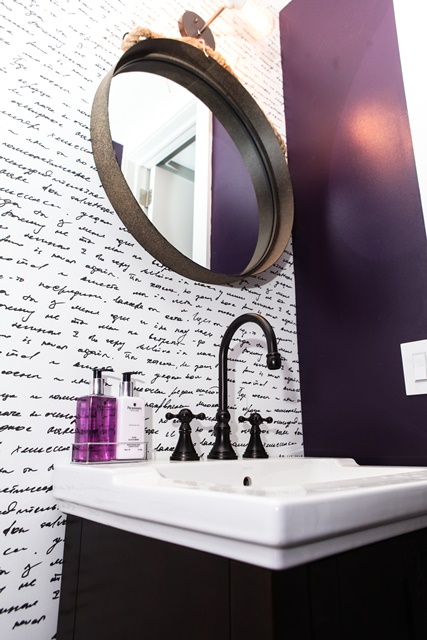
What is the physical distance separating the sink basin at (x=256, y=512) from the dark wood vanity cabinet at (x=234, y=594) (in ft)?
0.10

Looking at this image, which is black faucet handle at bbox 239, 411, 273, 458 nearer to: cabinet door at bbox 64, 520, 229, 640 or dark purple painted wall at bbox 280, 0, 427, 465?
dark purple painted wall at bbox 280, 0, 427, 465

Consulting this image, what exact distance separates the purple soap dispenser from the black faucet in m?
0.24

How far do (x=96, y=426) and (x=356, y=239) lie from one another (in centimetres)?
82

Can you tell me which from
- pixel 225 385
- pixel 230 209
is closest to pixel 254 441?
pixel 225 385

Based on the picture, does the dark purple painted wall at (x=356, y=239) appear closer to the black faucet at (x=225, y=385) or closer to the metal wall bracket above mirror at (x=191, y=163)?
the metal wall bracket above mirror at (x=191, y=163)

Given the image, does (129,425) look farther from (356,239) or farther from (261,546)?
(356,239)

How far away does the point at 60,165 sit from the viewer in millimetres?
936

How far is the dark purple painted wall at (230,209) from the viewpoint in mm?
1175

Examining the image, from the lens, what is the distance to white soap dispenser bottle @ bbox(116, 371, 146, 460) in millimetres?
817

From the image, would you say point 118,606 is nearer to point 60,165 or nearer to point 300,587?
point 300,587

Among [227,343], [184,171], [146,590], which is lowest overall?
[146,590]

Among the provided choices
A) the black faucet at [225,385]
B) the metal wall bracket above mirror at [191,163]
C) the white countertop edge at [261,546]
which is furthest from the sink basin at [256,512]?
the metal wall bracket above mirror at [191,163]

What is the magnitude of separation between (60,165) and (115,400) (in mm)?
498

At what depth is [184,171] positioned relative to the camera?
112cm
